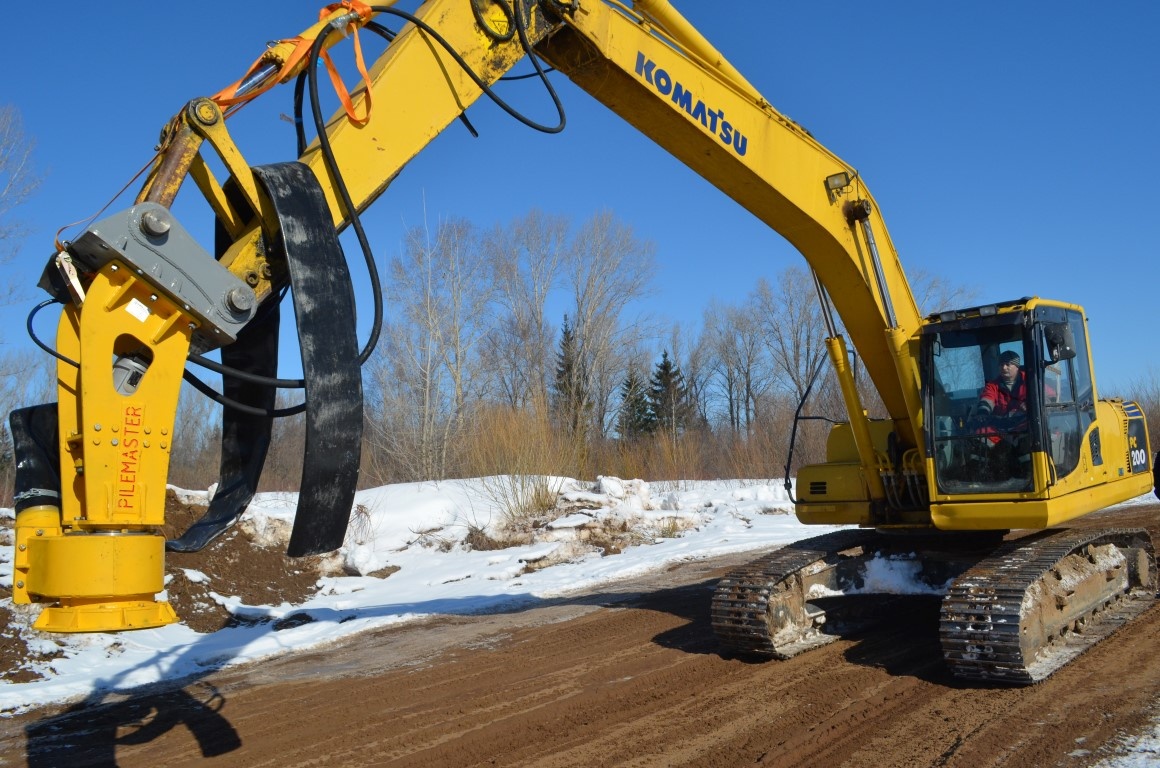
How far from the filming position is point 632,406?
129 feet

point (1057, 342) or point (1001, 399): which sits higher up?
point (1057, 342)

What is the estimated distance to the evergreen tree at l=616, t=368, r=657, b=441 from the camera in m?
38.4

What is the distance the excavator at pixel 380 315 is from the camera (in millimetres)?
3215

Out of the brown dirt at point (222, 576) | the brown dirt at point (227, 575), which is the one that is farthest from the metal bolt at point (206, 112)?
the brown dirt at point (227, 575)

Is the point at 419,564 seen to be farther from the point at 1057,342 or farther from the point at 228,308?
the point at 228,308

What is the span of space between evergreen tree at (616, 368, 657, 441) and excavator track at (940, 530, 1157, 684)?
29742 mm

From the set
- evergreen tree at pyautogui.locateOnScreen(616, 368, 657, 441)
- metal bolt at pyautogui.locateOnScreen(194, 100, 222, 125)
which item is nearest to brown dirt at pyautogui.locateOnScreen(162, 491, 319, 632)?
metal bolt at pyautogui.locateOnScreen(194, 100, 222, 125)

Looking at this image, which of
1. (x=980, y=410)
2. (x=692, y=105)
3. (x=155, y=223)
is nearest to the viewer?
(x=155, y=223)

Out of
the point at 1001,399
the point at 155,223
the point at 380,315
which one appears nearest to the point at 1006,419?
the point at 1001,399

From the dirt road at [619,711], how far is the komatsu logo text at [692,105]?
379 cm

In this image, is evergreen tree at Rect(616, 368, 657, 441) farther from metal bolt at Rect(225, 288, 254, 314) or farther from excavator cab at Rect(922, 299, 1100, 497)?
metal bolt at Rect(225, 288, 254, 314)

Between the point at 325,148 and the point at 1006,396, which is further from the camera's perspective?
the point at 1006,396

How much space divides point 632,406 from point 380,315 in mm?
35832

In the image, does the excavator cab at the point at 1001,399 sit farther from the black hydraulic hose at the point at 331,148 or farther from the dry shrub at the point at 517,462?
the dry shrub at the point at 517,462
